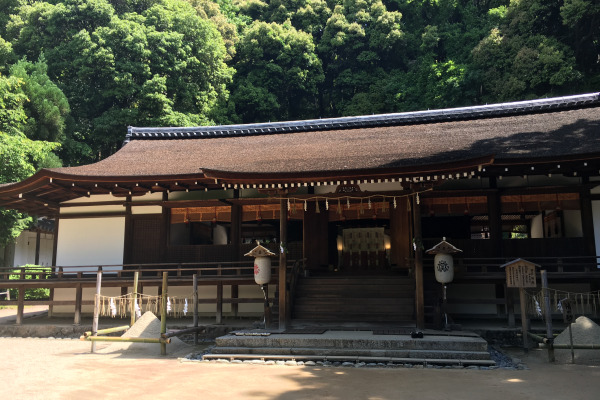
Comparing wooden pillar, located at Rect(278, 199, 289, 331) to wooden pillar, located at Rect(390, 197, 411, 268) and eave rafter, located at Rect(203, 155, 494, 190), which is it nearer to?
eave rafter, located at Rect(203, 155, 494, 190)

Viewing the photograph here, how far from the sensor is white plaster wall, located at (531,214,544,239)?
16002 mm

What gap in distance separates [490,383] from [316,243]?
24.6ft

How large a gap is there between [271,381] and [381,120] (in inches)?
477

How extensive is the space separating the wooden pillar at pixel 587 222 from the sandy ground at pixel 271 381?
4343 mm

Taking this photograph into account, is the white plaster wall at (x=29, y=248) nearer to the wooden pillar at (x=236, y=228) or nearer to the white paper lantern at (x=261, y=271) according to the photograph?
the wooden pillar at (x=236, y=228)

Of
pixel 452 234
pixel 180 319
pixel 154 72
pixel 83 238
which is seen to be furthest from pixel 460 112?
pixel 154 72

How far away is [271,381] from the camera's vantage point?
7.69m

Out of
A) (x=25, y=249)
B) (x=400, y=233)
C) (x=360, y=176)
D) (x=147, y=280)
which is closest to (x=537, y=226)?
(x=400, y=233)

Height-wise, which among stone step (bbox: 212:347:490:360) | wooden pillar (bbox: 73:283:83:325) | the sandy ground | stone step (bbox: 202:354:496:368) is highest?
wooden pillar (bbox: 73:283:83:325)

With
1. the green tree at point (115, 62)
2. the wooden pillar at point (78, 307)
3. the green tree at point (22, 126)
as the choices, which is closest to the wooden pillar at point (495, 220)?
the wooden pillar at point (78, 307)

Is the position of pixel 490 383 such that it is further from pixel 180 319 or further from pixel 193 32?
pixel 193 32

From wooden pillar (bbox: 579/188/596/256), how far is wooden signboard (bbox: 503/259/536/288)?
3929 millimetres

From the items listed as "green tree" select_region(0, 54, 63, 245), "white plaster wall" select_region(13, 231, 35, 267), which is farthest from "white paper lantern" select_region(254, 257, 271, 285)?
"white plaster wall" select_region(13, 231, 35, 267)

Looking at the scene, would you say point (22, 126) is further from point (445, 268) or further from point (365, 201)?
point (445, 268)
